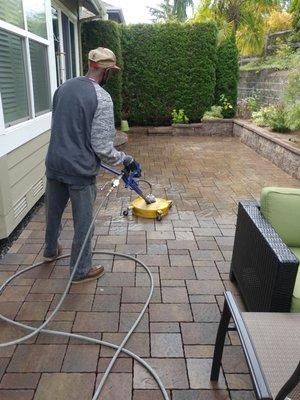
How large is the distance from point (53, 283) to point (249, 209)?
1490 millimetres

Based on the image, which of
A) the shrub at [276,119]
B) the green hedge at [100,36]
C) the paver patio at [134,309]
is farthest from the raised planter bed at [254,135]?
the green hedge at [100,36]

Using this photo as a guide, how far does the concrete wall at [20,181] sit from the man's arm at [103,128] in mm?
1142

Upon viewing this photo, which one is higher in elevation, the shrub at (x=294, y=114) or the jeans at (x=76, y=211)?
the shrub at (x=294, y=114)

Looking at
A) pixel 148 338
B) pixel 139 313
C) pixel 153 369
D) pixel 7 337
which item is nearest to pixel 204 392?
pixel 153 369

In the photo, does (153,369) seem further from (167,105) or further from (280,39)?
(280,39)

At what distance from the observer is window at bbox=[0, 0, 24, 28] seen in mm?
3182

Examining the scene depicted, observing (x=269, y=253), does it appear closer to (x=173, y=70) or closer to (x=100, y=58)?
(x=100, y=58)

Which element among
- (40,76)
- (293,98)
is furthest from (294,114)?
(40,76)

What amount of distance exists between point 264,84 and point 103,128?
8.58m

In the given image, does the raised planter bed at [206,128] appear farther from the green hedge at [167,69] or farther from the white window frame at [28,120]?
the white window frame at [28,120]

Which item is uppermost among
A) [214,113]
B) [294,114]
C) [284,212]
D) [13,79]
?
[13,79]

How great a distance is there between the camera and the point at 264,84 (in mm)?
9727

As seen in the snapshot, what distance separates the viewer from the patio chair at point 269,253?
1.81m

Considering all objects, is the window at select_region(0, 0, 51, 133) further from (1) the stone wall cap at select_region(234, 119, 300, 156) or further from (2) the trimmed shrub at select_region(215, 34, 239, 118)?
(2) the trimmed shrub at select_region(215, 34, 239, 118)
